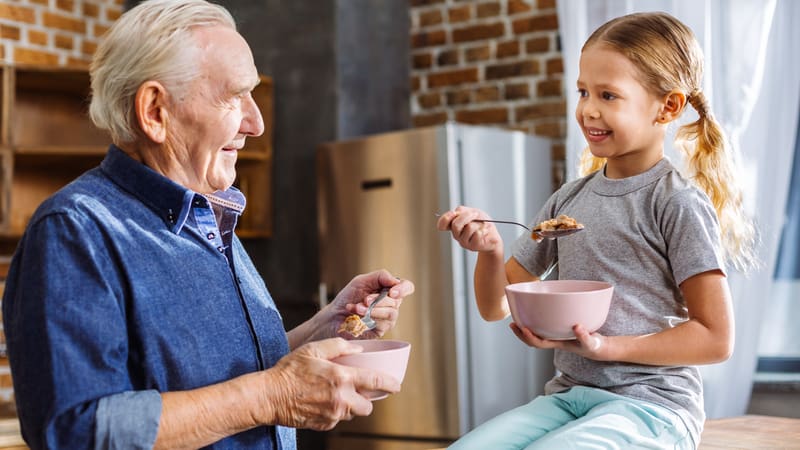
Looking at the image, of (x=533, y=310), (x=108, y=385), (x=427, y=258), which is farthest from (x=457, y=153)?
(x=108, y=385)

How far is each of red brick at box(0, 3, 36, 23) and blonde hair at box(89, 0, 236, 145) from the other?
2.91m

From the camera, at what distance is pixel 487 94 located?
3.96m

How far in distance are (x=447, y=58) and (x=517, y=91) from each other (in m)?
0.44

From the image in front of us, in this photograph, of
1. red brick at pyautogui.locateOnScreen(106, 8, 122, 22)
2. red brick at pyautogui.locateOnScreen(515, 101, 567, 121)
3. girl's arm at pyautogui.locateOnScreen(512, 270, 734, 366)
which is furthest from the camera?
red brick at pyautogui.locateOnScreen(106, 8, 122, 22)

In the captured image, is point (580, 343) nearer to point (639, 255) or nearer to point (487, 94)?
point (639, 255)

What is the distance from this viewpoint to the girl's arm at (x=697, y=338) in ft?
4.42

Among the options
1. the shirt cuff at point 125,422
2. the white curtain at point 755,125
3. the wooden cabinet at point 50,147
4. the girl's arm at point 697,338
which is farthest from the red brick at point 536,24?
the shirt cuff at point 125,422

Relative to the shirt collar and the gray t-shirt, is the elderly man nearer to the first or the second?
the shirt collar

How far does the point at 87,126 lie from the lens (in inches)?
154

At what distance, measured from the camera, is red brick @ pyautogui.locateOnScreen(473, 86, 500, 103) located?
12.9ft

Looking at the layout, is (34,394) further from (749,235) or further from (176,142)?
(749,235)

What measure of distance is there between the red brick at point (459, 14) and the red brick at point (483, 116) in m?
0.44

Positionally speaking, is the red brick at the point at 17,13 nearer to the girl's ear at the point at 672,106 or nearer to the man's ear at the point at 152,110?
the man's ear at the point at 152,110

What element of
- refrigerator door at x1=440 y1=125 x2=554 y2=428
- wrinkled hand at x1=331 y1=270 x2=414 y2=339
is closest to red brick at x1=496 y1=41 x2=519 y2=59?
refrigerator door at x1=440 y1=125 x2=554 y2=428
